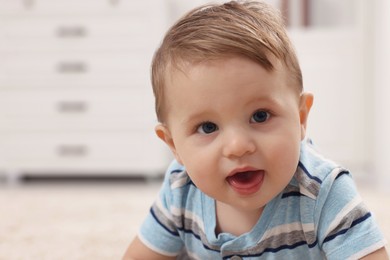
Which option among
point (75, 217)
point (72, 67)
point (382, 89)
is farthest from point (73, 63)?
point (382, 89)

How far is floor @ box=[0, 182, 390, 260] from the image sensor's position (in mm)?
1046

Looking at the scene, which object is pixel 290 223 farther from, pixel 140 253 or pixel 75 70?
pixel 75 70

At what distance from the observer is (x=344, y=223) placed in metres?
0.68

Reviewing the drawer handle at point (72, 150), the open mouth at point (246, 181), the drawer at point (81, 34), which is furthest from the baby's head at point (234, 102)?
the drawer handle at point (72, 150)

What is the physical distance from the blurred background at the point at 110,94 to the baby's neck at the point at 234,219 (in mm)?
1124

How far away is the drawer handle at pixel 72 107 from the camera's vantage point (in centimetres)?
209

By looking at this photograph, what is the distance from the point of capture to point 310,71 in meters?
2.22

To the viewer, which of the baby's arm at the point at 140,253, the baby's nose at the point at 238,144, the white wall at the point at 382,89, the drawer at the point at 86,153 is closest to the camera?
the baby's nose at the point at 238,144

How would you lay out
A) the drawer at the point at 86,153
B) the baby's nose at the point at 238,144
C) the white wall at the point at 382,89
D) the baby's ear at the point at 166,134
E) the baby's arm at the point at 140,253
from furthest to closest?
1. the drawer at the point at 86,153
2. the white wall at the point at 382,89
3. the baby's arm at the point at 140,253
4. the baby's ear at the point at 166,134
5. the baby's nose at the point at 238,144

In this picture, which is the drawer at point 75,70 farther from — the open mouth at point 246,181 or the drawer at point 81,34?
the open mouth at point 246,181

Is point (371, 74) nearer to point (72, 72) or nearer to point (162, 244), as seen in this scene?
point (72, 72)

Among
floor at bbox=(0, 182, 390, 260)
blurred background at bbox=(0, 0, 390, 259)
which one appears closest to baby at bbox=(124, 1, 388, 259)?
floor at bbox=(0, 182, 390, 260)

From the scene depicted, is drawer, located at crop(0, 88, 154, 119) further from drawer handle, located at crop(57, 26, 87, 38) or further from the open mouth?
the open mouth

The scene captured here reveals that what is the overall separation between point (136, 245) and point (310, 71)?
1.54m
